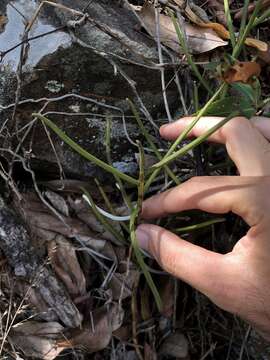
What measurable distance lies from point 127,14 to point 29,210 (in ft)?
2.01

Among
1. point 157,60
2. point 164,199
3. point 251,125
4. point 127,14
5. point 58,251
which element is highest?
point 127,14

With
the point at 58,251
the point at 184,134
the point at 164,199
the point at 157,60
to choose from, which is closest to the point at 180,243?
the point at 164,199

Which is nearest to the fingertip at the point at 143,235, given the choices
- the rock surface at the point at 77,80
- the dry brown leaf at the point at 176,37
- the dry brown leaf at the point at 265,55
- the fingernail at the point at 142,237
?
the fingernail at the point at 142,237

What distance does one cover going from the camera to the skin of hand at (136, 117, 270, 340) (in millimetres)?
1304

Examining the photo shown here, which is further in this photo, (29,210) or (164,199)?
(29,210)

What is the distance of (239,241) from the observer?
133 centimetres

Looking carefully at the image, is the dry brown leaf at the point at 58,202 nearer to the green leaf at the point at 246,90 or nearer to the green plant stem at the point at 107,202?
the green plant stem at the point at 107,202

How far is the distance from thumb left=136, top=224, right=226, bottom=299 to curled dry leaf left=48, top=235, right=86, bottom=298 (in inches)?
9.5

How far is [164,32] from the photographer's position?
170 centimetres

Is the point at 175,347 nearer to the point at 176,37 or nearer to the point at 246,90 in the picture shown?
the point at 246,90

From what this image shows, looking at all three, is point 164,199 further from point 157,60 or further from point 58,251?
point 157,60

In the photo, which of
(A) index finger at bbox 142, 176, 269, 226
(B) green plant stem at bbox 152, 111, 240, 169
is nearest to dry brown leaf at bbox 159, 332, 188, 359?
(A) index finger at bbox 142, 176, 269, 226

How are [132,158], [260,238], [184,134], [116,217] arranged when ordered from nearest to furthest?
[260,238]
[184,134]
[116,217]
[132,158]

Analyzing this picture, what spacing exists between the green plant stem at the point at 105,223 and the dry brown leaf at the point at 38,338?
0.26m
